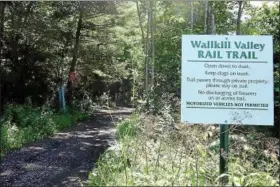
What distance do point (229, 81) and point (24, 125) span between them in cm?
1082

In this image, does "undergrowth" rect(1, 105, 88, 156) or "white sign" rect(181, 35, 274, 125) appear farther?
"undergrowth" rect(1, 105, 88, 156)

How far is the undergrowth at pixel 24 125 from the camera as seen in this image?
37.9ft

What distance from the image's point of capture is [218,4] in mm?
15305

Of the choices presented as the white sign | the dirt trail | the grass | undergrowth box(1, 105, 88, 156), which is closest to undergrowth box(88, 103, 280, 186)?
the grass

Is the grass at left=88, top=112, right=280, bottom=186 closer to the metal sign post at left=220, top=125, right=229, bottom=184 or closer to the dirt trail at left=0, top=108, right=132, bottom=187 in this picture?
the metal sign post at left=220, top=125, right=229, bottom=184

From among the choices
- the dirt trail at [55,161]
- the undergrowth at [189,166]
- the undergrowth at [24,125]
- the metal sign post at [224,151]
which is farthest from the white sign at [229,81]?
the undergrowth at [24,125]

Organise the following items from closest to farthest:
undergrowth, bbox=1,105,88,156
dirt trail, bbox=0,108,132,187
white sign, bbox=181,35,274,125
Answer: white sign, bbox=181,35,274,125, dirt trail, bbox=0,108,132,187, undergrowth, bbox=1,105,88,156

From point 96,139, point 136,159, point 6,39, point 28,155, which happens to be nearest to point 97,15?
point 6,39

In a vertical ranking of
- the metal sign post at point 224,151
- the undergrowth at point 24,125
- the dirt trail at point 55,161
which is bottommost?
the dirt trail at point 55,161

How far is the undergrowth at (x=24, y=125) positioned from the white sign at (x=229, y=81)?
747 cm

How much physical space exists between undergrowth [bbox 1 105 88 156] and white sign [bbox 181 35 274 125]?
24.5 feet

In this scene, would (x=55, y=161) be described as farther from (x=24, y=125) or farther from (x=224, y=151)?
(x=224, y=151)

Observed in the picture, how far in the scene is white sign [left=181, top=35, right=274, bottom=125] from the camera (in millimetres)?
4480

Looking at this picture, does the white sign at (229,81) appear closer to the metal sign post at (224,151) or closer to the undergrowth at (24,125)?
the metal sign post at (224,151)
